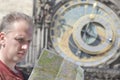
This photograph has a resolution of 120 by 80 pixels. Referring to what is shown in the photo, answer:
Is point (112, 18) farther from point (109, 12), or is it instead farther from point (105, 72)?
point (105, 72)

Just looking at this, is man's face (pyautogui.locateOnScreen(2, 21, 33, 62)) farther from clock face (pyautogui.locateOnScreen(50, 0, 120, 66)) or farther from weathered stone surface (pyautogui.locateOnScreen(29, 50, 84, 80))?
clock face (pyautogui.locateOnScreen(50, 0, 120, 66))

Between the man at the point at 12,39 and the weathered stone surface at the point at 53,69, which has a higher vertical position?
the man at the point at 12,39

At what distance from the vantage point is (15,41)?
1335 mm

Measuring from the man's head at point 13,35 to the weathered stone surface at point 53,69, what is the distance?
0.06 meters

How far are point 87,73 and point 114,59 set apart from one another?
0.53 m

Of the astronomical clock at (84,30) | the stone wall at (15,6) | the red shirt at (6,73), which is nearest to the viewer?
the red shirt at (6,73)

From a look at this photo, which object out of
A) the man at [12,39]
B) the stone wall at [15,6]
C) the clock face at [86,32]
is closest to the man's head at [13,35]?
the man at [12,39]

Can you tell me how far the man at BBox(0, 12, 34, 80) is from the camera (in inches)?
52.1

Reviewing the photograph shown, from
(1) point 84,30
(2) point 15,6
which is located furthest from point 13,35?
(2) point 15,6

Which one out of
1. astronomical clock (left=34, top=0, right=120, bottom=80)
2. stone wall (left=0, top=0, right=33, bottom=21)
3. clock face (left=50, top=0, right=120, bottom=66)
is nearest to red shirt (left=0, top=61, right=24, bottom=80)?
astronomical clock (left=34, top=0, right=120, bottom=80)

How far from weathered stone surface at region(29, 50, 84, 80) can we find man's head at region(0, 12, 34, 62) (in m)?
0.06

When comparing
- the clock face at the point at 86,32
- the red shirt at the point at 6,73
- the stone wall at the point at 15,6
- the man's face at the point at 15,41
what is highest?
the man's face at the point at 15,41

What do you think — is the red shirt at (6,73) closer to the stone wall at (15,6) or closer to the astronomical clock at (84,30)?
the astronomical clock at (84,30)

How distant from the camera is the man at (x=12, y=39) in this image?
1324 millimetres
